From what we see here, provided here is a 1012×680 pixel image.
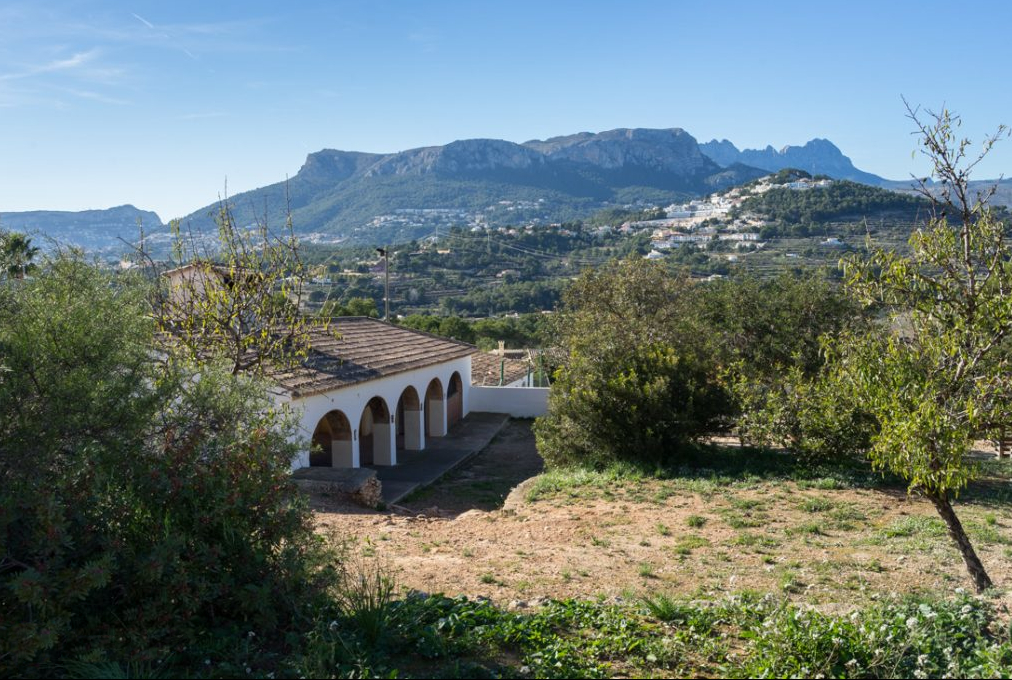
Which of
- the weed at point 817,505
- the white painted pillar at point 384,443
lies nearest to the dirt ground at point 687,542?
the weed at point 817,505

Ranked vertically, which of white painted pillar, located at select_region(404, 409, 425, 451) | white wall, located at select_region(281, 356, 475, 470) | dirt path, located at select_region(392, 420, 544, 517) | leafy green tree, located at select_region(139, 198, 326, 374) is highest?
leafy green tree, located at select_region(139, 198, 326, 374)

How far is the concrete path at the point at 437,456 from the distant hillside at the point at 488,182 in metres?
82.0

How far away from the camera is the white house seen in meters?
17.4

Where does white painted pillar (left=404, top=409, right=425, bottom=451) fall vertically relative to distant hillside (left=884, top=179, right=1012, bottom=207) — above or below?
below

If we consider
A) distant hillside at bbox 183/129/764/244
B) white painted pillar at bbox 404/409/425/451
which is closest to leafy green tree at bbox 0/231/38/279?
white painted pillar at bbox 404/409/425/451

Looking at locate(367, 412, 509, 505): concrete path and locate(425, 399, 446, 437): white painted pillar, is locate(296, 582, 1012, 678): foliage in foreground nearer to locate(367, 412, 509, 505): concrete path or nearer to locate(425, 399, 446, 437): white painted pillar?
locate(367, 412, 509, 505): concrete path

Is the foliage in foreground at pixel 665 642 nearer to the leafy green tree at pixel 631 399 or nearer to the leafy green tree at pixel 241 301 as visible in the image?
the leafy green tree at pixel 241 301

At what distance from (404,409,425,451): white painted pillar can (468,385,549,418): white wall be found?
5.74 metres

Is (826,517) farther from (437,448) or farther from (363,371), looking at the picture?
(437,448)

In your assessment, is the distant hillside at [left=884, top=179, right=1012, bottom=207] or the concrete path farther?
the concrete path

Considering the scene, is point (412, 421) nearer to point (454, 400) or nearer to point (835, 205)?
point (454, 400)

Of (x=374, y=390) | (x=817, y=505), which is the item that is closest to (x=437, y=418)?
(x=374, y=390)

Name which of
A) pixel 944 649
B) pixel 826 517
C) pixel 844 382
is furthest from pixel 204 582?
pixel 826 517

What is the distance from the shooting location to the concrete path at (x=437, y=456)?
1811 centimetres
